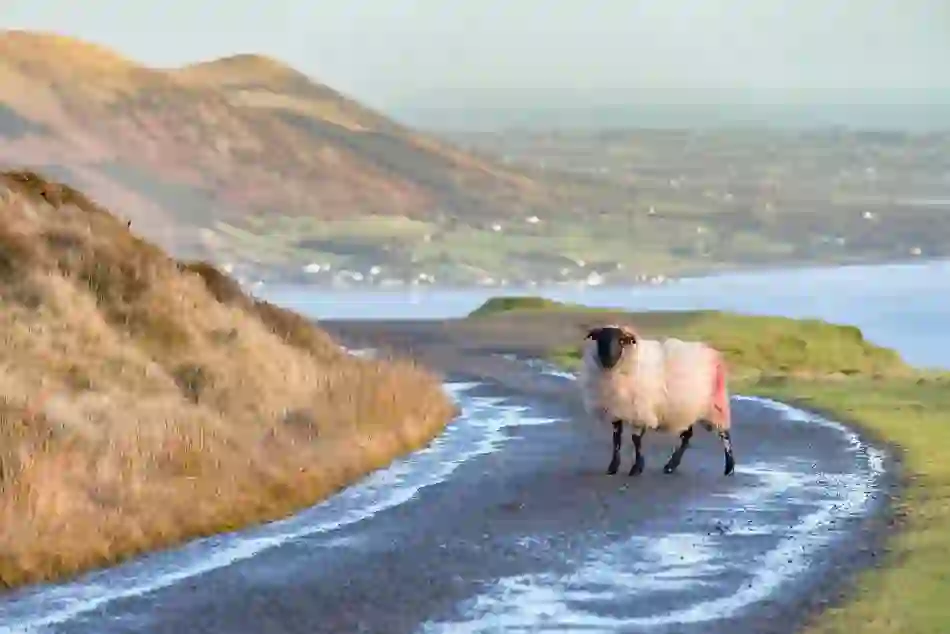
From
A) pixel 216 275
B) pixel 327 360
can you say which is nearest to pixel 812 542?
pixel 327 360

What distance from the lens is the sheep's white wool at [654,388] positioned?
921 inches

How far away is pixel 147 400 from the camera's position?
965 inches

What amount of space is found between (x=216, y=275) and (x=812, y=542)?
20.9 m

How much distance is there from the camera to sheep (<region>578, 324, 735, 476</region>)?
921 inches

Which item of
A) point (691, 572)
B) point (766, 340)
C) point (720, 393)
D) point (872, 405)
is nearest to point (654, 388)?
point (720, 393)

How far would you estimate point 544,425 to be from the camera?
31297 millimetres

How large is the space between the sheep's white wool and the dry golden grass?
2903mm

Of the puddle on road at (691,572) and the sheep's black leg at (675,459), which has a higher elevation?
the sheep's black leg at (675,459)

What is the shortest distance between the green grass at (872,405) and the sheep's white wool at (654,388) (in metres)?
2.61

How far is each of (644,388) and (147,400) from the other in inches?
241

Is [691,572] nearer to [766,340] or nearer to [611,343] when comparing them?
[611,343]

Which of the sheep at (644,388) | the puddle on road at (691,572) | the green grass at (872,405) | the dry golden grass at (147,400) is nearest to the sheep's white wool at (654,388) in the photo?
the sheep at (644,388)

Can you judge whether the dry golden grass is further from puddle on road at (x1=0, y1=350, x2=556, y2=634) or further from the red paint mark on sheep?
the red paint mark on sheep

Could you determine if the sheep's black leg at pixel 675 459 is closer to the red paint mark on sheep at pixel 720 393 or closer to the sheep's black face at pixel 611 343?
the red paint mark on sheep at pixel 720 393
